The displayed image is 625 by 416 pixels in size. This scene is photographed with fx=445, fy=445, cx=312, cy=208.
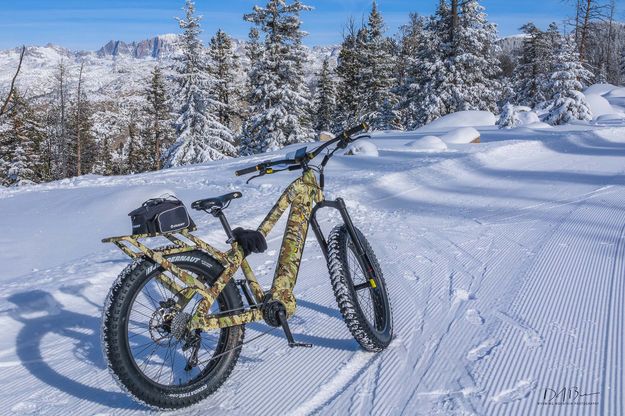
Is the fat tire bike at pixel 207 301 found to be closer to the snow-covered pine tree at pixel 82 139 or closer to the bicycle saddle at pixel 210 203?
the bicycle saddle at pixel 210 203

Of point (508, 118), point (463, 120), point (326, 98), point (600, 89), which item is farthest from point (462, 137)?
point (600, 89)

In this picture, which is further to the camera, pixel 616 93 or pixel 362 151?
pixel 616 93

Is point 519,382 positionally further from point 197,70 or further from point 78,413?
point 197,70

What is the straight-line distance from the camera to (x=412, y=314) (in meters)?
3.78

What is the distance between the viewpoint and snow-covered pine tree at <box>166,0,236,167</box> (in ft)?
89.1

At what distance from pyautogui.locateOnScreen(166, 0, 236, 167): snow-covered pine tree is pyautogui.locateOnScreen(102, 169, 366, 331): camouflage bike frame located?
2494 centimetres

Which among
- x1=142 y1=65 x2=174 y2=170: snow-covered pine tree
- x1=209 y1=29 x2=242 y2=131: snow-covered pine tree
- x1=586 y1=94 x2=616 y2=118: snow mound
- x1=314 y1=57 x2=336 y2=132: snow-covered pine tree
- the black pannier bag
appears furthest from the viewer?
x1=314 y1=57 x2=336 y2=132: snow-covered pine tree

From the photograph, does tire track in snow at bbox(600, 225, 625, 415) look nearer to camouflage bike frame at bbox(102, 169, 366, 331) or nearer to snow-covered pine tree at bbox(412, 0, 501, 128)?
camouflage bike frame at bbox(102, 169, 366, 331)

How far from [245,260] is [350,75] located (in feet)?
118

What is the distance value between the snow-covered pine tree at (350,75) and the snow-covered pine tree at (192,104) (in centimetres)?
1216

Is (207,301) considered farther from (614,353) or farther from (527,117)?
(527,117)

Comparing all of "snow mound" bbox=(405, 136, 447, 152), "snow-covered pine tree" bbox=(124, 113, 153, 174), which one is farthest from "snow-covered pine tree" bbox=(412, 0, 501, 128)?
"snow-covered pine tree" bbox=(124, 113, 153, 174)

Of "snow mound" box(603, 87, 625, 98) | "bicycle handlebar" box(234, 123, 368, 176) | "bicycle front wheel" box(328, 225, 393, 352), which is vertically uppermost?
"snow mound" box(603, 87, 625, 98)

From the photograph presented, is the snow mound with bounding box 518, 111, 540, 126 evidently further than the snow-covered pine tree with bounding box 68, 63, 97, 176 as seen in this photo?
No
